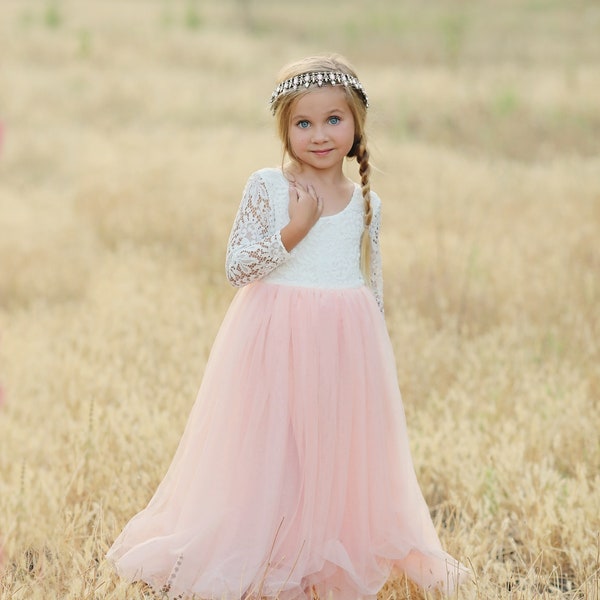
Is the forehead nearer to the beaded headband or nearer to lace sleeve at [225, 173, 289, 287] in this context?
the beaded headband

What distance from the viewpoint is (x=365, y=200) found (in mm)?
3074

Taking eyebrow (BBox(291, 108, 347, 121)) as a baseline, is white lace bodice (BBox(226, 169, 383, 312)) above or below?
below

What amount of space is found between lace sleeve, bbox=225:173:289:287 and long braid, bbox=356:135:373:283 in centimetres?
30

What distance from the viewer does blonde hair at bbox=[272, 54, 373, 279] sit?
2939 mm

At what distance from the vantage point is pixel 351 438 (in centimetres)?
302

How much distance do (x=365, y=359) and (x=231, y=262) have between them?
0.52 m

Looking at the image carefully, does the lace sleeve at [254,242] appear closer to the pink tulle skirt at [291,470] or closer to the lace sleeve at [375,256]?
the pink tulle skirt at [291,470]

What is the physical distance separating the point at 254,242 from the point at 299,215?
0.17 metres

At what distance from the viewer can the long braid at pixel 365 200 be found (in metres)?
3.07

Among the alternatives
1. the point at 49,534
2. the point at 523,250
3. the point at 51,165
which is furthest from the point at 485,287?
the point at 51,165

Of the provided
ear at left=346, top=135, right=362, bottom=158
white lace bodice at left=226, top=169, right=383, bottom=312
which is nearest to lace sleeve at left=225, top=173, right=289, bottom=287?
white lace bodice at left=226, top=169, right=383, bottom=312

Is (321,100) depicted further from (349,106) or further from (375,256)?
(375,256)

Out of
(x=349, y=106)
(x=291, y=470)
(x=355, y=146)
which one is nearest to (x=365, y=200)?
(x=355, y=146)

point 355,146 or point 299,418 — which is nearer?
point 299,418
